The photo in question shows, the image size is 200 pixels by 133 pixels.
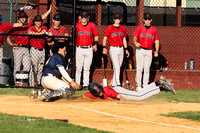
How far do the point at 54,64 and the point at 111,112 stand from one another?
2.22m

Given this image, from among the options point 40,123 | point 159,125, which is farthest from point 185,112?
point 40,123

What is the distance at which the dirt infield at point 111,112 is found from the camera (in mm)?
7481

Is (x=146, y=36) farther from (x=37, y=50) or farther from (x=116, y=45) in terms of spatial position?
(x=37, y=50)

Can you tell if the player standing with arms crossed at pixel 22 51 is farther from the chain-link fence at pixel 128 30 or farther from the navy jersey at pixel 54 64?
the navy jersey at pixel 54 64

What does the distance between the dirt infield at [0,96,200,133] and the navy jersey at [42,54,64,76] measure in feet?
2.47

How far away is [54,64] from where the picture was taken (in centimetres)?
1052

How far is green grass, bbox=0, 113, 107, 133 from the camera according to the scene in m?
6.76

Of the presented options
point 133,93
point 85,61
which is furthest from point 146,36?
point 133,93

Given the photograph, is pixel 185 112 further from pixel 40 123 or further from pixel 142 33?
pixel 142 33

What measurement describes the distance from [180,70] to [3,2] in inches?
324

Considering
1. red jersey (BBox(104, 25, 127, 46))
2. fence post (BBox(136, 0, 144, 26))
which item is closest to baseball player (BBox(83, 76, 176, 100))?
red jersey (BBox(104, 25, 127, 46))

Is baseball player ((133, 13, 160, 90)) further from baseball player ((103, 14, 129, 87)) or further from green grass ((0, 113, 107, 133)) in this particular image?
green grass ((0, 113, 107, 133))

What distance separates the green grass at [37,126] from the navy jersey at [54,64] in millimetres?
2801

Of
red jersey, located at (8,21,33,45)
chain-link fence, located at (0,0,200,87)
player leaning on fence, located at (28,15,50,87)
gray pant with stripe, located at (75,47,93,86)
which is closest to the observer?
player leaning on fence, located at (28,15,50,87)
